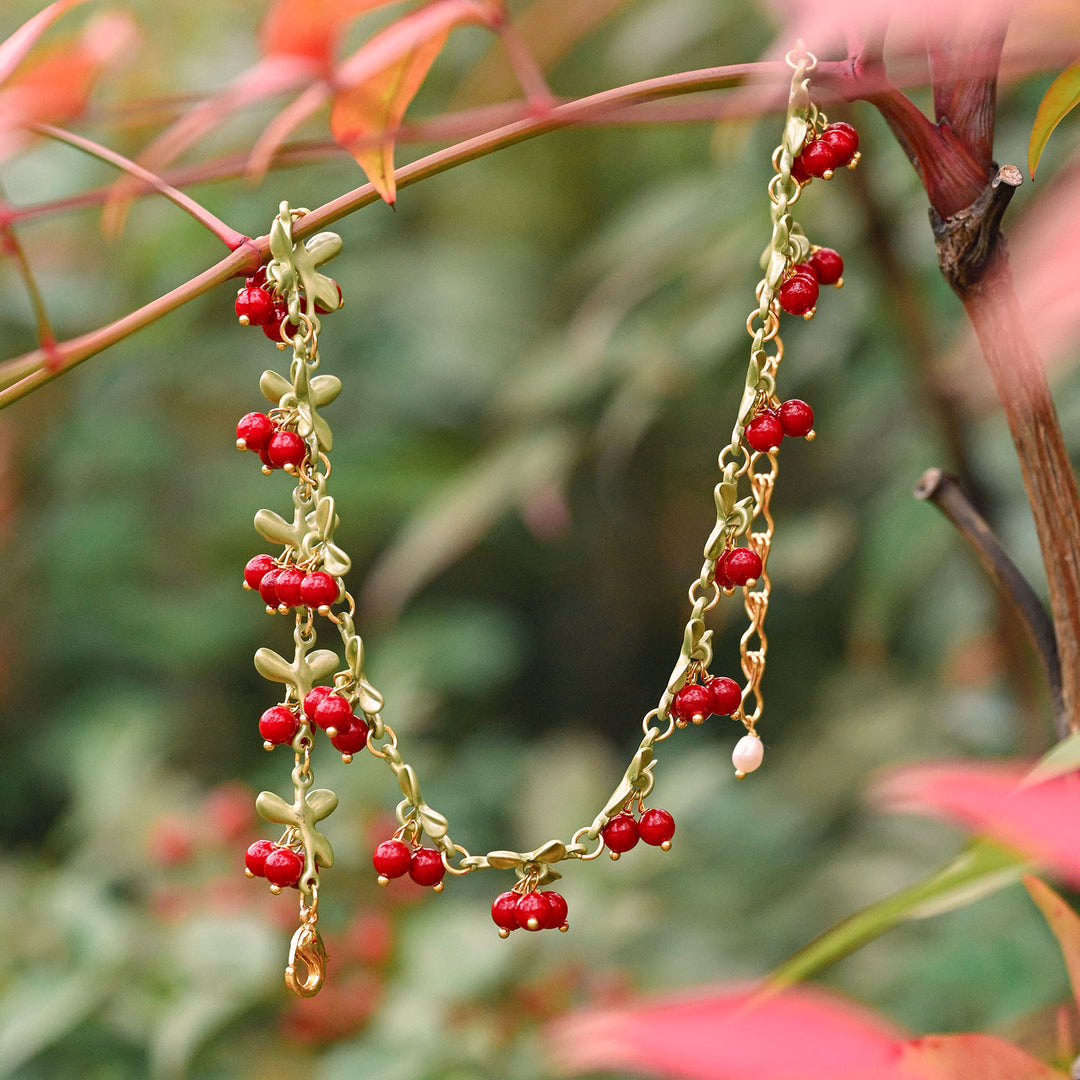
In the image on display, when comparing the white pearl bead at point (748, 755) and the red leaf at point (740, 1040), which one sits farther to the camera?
the white pearl bead at point (748, 755)

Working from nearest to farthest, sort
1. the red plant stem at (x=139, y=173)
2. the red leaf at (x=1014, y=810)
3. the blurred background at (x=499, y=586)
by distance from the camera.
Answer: the red leaf at (x=1014, y=810)
the red plant stem at (x=139, y=173)
the blurred background at (x=499, y=586)

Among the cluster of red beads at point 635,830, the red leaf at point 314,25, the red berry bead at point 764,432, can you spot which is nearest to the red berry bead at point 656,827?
the cluster of red beads at point 635,830

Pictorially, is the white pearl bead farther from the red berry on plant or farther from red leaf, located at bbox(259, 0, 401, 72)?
red leaf, located at bbox(259, 0, 401, 72)

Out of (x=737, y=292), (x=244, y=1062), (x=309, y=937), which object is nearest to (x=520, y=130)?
(x=309, y=937)

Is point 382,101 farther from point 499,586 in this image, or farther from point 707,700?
point 499,586

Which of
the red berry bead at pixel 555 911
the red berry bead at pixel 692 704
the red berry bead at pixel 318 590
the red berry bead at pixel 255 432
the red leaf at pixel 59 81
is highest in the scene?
the red leaf at pixel 59 81

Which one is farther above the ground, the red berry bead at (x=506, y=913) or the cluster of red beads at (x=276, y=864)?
the cluster of red beads at (x=276, y=864)

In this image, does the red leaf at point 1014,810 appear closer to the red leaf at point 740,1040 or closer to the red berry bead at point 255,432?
the red leaf at point 740,1040

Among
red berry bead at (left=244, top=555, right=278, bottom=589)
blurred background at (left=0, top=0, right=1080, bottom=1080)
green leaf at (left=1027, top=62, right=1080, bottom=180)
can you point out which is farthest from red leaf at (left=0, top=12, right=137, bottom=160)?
green leaf at (left=1027, top=62, right=1080, bottom=180)
